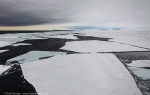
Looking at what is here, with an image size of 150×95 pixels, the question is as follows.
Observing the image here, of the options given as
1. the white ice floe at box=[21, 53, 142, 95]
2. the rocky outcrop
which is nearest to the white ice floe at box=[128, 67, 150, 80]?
the white ice floe at box=[21, 53, 142, 95]

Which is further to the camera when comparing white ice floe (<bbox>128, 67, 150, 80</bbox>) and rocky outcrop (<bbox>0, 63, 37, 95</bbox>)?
white ice floe (<bbox>128, 67, 150, 80</bbox>)

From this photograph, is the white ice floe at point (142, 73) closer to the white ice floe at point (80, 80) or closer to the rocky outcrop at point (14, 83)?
the white ice floe at point (80, 80)

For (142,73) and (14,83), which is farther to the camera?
(142,73)

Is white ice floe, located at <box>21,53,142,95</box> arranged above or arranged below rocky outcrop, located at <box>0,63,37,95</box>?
above

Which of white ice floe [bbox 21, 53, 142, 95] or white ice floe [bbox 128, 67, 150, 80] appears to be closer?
white ice floe [bbox 21, 53, 142, 95]

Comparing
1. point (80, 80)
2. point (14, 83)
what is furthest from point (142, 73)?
point (14, 83)

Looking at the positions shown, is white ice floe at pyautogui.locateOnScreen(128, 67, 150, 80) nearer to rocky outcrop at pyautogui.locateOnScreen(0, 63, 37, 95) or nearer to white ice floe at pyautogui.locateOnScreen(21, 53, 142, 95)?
white ice floe at pyautogui.locateOnScreen(21, 53, 142, 95)

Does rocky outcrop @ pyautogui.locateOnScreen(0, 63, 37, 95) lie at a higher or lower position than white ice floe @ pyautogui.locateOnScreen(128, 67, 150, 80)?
lower

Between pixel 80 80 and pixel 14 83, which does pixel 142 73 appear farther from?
pixel 14 83

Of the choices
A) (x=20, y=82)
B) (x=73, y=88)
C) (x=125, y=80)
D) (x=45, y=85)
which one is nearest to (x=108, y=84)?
(x=125, y=80)
